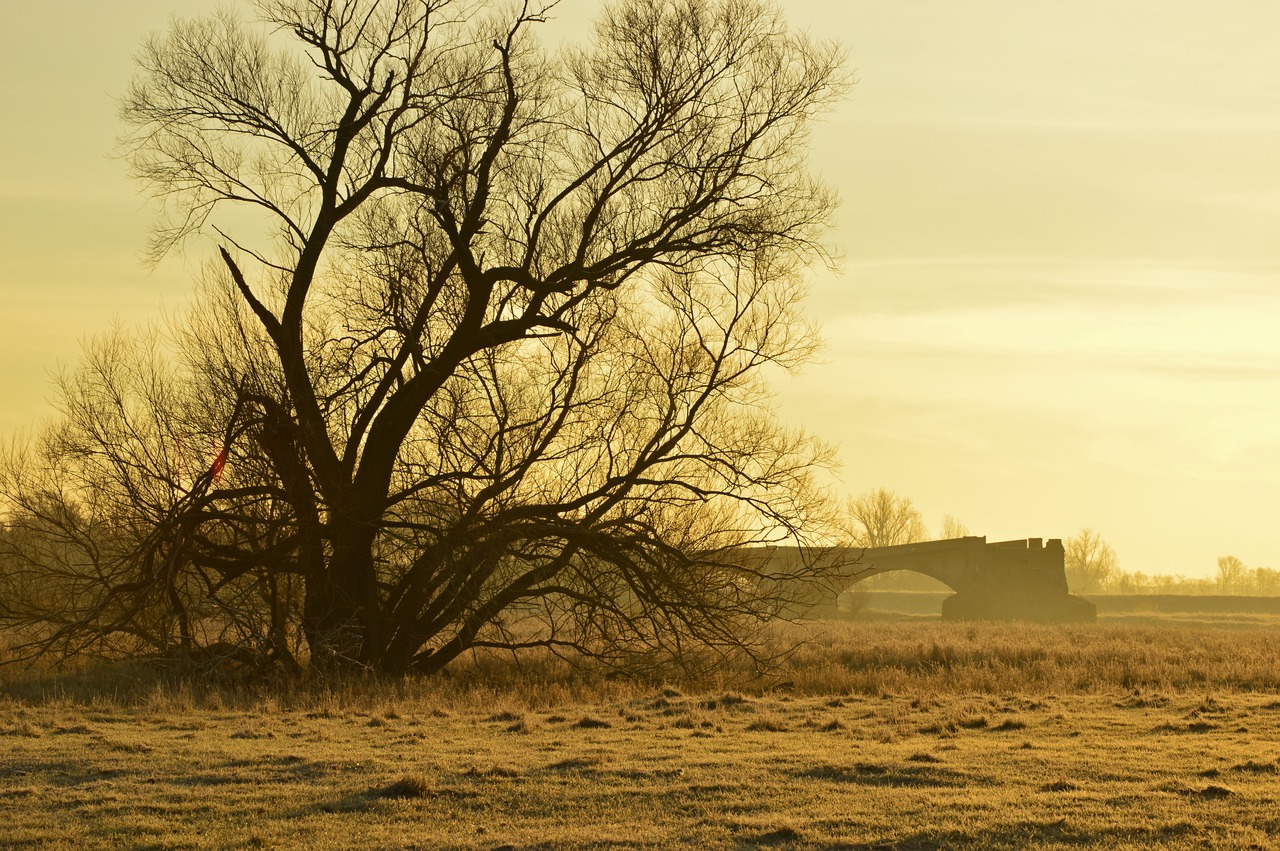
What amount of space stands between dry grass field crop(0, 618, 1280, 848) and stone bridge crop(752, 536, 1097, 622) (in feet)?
119

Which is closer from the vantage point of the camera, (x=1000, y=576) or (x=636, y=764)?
(x=636, y=764)

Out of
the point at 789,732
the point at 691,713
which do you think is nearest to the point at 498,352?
the point at 691,713

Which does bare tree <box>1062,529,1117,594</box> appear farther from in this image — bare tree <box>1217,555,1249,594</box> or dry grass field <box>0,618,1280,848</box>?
dry grass field <box>0,618,1280,848</box>

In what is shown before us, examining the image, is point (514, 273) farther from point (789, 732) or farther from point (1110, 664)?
point (1110, 664)

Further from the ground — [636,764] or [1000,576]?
[1000,576]

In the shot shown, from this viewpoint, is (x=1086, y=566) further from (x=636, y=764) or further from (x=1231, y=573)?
(x=636, y=764)

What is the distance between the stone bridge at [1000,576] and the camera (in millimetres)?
55094

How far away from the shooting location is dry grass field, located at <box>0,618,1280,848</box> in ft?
27.9

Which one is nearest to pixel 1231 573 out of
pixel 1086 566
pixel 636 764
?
pixel 1086 566

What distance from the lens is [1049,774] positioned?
10695 mm

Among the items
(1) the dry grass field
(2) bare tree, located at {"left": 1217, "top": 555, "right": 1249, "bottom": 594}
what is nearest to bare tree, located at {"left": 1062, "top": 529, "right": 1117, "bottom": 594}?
(2) bare tree, located at {"left": 1217, "top": 555, "right": 1249, "bottom": 594}

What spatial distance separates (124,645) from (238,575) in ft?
8.42

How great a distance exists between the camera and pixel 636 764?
11.2 metres

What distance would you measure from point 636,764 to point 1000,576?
48331 mm
